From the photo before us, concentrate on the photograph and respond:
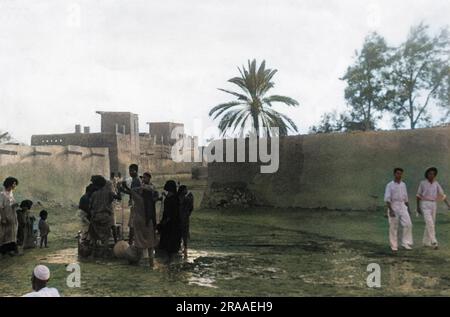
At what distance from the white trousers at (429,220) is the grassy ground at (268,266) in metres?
0.26

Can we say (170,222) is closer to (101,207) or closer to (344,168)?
(101,207)

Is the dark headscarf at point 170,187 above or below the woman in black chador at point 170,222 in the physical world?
above

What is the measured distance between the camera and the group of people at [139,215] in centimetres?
736

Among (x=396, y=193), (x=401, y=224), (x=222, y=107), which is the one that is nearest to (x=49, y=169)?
(x=222, y=107)

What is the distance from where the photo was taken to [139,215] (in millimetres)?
7379

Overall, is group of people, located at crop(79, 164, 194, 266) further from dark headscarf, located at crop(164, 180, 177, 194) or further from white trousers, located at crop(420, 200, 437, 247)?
white trousers, located at crop(420, 200, 437, 247)

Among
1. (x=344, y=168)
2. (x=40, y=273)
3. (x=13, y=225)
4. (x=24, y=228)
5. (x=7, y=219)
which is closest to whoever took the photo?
(x=40, y=273)

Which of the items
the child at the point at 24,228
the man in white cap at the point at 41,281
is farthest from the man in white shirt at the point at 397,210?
the child at the point at 24,228

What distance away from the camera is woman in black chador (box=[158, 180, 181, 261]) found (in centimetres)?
764

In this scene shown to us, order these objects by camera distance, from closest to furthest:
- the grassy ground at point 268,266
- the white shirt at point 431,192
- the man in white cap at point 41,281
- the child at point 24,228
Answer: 1. the man in white cap at point 41,281
2. the grassy ground at point 268,266
3. the white shirt at point 431,192
4. the child at point 24,228

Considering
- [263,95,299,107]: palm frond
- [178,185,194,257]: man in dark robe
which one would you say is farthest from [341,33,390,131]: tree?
[178,185,194,257]: man in dark robe

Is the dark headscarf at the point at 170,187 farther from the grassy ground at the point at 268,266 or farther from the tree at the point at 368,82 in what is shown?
the tree at the point at 368,82

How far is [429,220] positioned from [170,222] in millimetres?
4072

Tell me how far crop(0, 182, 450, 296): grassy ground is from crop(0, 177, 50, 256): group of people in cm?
24
